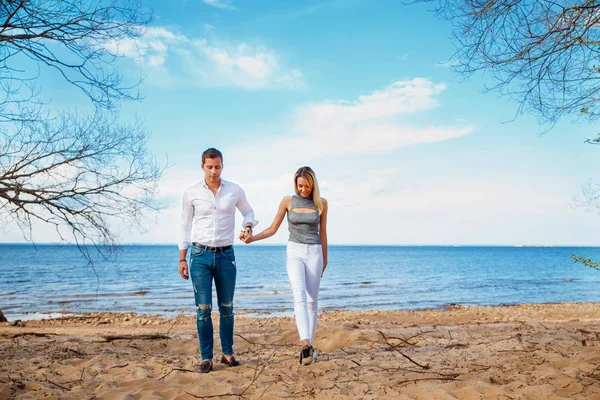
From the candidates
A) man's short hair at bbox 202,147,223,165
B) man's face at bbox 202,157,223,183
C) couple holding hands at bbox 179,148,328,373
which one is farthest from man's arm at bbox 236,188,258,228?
man's short hair at bbox 202,147,223,165

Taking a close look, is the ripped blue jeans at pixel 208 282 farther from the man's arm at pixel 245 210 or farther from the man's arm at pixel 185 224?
the man's arm at pixel 245 210

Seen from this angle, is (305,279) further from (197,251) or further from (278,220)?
(197,251)

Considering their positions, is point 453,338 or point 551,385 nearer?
point 551,385

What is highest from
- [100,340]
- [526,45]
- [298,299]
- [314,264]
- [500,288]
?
[526,45]

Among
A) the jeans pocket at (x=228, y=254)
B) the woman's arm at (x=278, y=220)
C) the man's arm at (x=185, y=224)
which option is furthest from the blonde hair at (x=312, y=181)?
the man's arm at (x=185, y=224)

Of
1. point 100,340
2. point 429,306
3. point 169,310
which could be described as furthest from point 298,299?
point 429,306

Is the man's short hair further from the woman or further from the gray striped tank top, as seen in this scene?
the gray striped tank top

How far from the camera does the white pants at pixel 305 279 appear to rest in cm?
501

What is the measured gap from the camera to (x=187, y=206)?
196 inches

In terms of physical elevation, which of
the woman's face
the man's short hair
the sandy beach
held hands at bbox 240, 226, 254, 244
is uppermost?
the man's short hair

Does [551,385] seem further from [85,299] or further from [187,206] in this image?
[85,299]

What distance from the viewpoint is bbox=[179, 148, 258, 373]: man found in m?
4.86

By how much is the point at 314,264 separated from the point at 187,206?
1574mm

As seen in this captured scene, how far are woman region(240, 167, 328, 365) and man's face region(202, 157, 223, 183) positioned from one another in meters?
0.74
